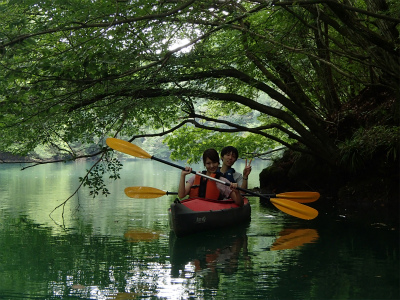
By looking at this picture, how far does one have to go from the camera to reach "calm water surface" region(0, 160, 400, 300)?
190 inches

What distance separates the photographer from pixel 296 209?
816 cm

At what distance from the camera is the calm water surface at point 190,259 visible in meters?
4.82

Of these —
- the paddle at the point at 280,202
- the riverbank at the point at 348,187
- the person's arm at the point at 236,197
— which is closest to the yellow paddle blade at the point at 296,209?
the paddle at the point at 280,202

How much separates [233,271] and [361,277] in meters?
1.24

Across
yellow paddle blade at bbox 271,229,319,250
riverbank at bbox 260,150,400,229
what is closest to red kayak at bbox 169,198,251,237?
yellow paddle blade at bbox 271,229,319,250

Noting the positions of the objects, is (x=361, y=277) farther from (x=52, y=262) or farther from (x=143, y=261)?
(x=52, y=262)

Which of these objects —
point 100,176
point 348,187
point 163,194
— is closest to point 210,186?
point 163,194

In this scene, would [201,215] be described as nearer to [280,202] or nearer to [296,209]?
[280,202]

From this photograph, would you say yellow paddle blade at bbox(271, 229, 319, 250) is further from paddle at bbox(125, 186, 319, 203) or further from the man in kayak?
the man in kayak

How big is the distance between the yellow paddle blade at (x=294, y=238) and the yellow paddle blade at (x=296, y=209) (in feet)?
0.80

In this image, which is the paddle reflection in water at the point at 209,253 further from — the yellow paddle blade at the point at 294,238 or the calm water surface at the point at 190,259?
the yellow paddle blade at the point at 294,238

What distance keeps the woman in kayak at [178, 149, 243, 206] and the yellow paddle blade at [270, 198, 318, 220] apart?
61 centimetres

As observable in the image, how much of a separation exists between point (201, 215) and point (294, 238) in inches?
52.0

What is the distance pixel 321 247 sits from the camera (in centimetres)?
697
